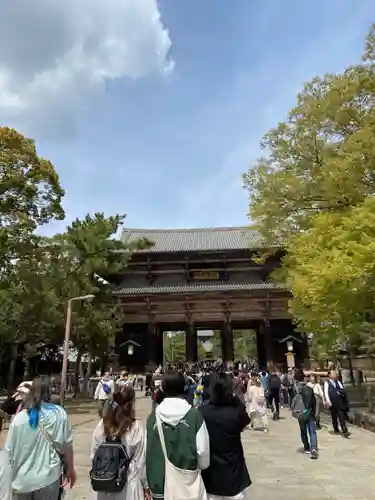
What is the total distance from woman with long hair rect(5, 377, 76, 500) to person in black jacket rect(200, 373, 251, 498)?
127 centimetres

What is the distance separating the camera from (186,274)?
1328 inches

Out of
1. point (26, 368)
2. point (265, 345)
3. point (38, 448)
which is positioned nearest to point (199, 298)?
point (265, 345)

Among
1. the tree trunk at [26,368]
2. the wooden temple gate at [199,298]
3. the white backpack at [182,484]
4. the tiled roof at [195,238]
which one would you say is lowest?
the white backpack at [182,484]

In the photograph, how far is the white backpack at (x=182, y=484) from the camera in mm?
3283

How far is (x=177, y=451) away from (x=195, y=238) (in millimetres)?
34685

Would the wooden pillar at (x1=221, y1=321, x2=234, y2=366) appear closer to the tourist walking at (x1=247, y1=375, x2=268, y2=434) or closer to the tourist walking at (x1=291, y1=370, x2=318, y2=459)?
the tourist walking at (x1=247, y1=375, x2=268, y2=434)

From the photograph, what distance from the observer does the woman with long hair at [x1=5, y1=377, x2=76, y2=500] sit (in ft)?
11.4

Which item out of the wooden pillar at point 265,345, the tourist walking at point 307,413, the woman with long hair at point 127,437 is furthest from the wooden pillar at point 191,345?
the woman with long hair at point 127,437

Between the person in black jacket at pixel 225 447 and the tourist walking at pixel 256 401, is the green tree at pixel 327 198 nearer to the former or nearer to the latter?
the tourist walking at pixel 256 401

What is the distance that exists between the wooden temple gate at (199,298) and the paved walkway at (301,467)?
19039 millimetres

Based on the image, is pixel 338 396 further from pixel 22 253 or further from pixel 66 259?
pixel 66 259

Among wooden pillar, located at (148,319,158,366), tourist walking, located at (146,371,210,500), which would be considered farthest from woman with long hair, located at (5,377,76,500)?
wooden pillar, located at (148,319,158,366)

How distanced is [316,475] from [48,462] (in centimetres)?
545

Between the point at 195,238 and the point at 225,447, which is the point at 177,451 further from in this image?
the point at 195,238
